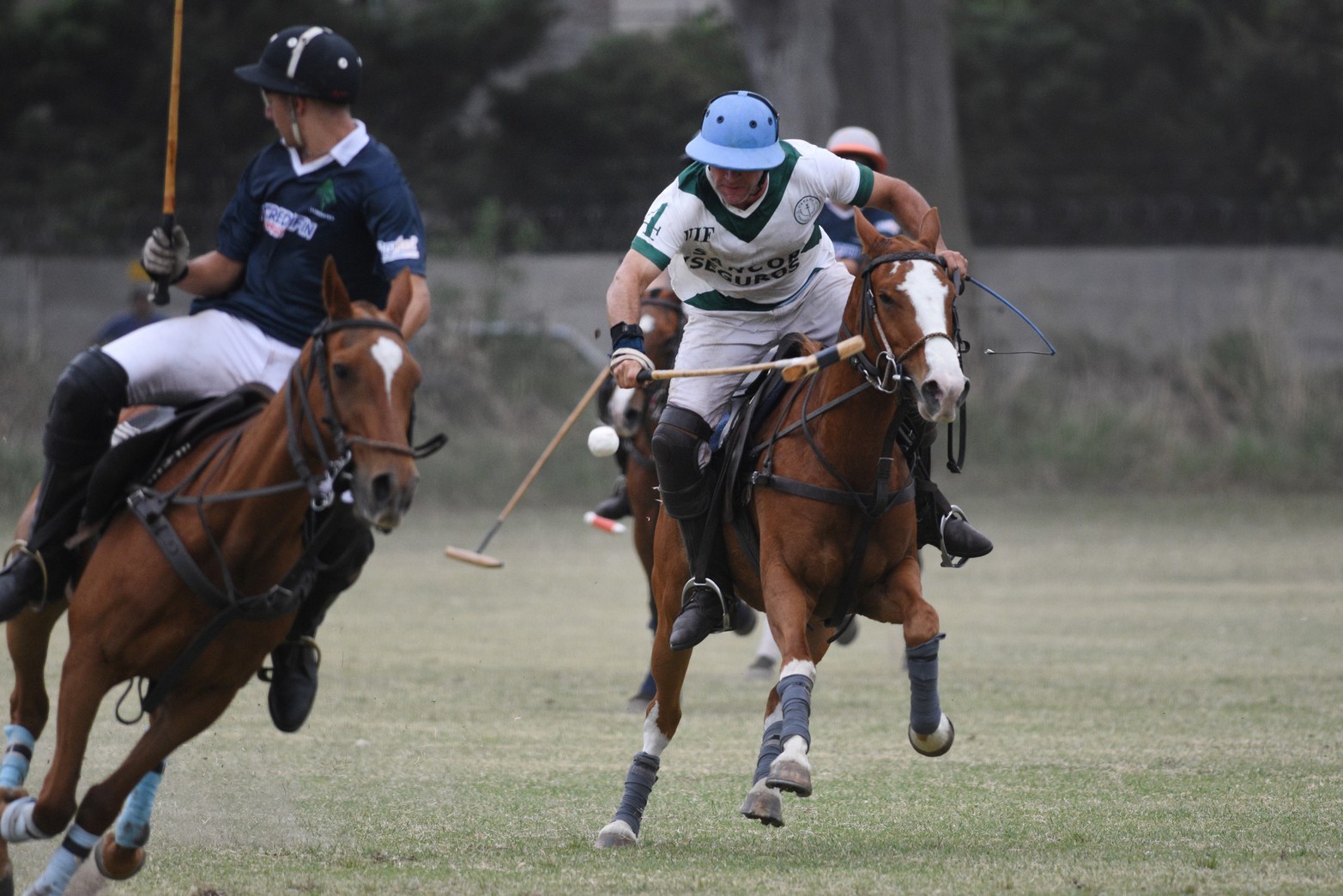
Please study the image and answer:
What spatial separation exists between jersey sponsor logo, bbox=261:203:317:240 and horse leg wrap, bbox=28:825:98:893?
1.99m

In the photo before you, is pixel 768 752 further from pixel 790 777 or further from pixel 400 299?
pixel 400 299

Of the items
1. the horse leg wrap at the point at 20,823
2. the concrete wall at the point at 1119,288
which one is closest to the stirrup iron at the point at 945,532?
the horse leg wrap at the point at 20,823

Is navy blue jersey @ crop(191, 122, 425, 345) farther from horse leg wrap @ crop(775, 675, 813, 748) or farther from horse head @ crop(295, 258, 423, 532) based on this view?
horse leg wrap @ crop(775, 675, 813, 748)

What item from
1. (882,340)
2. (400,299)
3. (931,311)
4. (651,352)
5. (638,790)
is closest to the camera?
(400,299)

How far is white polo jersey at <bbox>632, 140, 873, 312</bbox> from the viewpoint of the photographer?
7.11 m

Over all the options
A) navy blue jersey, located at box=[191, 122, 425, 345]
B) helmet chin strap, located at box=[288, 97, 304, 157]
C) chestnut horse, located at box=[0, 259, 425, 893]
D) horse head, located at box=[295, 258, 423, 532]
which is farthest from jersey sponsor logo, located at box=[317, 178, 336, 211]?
horse head, located at box=[295, 258, 423, 532]

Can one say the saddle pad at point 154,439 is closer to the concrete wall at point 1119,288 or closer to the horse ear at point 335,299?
the horse ear at point 335,299

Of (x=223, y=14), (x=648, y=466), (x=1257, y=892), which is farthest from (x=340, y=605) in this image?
(x=223, y=14)

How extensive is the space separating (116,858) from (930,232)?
11.3ft

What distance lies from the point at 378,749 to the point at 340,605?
682 centimetres

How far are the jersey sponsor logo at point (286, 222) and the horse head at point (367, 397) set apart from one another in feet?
2.48

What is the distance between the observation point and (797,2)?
950 inches

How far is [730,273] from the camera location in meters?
7.41

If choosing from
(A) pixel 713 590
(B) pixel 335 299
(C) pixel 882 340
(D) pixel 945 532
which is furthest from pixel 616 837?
(B) pixel 335 299
